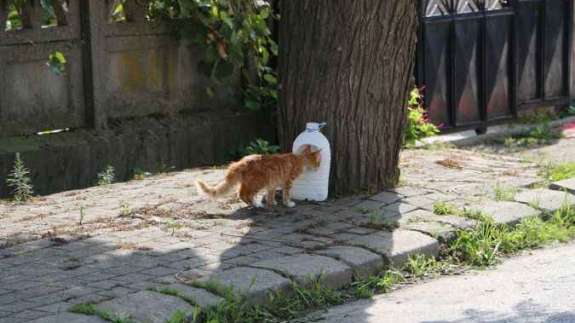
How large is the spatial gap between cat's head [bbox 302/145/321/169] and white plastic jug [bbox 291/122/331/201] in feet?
0.11

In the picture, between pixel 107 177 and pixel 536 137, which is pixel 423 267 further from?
pixel 536 137

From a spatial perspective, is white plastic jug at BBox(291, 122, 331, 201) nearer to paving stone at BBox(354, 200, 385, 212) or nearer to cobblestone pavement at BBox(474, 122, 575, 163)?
paving stone at BBox(354, 200, 385, 212)

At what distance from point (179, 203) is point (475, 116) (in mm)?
4844

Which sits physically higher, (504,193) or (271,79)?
(271,79)

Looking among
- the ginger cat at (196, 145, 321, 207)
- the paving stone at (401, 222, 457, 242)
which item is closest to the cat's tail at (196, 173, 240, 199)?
the ginger cat at (196, 145, 321, 207)

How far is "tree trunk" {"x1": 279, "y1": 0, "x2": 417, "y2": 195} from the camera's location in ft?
28.0

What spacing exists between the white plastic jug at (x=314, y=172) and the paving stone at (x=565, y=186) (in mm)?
1883

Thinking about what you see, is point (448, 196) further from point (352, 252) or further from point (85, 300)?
point (85, 300)

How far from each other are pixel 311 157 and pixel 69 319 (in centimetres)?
299

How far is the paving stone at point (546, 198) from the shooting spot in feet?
28.0

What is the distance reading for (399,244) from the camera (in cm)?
738

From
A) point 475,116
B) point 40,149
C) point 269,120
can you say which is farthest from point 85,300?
point 475,116

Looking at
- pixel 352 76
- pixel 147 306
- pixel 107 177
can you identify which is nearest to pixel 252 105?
pixel 107 177

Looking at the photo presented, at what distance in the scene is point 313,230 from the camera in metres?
7.66
